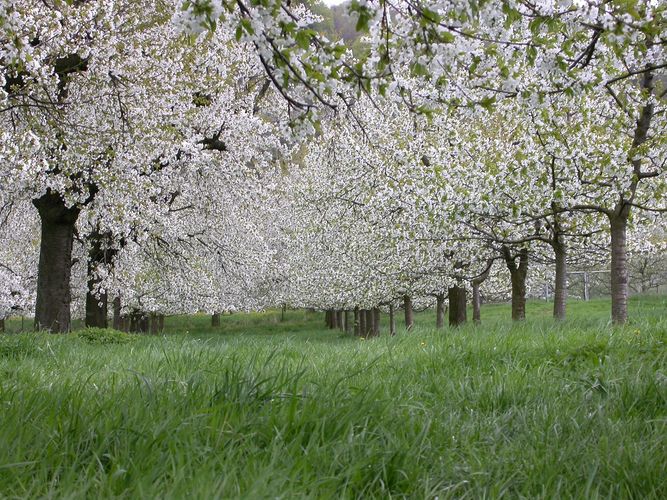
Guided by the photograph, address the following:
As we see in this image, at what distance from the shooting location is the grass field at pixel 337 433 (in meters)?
2.11

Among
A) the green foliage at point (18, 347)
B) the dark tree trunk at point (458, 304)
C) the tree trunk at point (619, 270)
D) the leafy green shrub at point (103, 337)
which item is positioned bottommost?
the leafy green shrub at point (103, 337)

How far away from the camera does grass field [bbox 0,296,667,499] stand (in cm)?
211

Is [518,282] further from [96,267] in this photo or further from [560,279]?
[96,267]

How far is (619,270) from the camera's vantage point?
372 inches

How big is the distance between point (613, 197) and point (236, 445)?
8.87 metres

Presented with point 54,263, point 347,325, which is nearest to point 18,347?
point 54,263

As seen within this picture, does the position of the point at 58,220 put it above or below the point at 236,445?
above

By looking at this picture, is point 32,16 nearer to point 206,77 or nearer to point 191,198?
point 206,77

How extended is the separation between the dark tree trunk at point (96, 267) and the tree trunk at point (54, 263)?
3.53 meters

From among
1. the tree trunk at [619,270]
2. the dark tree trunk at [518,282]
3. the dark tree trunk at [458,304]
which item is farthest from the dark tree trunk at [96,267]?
the tree trunk at [619,270]

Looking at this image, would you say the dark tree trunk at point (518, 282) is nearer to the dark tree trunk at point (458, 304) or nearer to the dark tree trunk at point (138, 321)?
the dark tree trunk at point (458, 304)

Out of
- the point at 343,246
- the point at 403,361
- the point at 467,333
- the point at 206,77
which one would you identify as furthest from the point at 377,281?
the point at 403,361

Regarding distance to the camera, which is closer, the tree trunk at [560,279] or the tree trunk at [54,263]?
the tree trunk at [560,279]

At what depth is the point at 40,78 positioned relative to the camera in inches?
323
